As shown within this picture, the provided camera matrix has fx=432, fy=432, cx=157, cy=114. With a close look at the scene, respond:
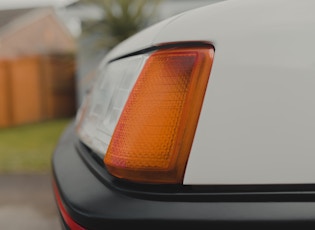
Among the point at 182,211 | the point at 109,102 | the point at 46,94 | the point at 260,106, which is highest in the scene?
the point at 260,106

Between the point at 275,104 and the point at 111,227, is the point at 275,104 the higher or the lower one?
the higher one

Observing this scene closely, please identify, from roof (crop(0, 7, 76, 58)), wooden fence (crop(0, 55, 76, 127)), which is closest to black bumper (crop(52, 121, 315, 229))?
wooden fence (crop(0, 55, 76, 127))

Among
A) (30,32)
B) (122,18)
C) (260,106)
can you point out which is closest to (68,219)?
(260,106)

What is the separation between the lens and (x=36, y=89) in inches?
524

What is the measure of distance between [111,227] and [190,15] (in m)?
0.60

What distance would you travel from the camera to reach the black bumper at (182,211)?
3.18ft

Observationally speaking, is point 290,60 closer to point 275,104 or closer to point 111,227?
point 275,104

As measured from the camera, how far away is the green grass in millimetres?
5736

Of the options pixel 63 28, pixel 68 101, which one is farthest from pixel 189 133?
pixel 63 28

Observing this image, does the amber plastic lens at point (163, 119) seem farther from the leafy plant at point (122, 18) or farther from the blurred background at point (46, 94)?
the leafy plant at point (122, 18)

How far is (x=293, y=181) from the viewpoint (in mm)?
1005

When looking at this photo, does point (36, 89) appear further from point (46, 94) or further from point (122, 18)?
point (122, 18)

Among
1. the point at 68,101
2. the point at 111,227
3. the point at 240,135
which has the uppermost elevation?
the point at 240,135

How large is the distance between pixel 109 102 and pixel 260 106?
586mm
